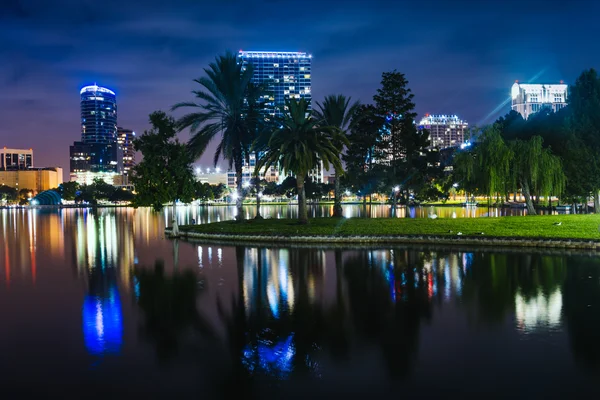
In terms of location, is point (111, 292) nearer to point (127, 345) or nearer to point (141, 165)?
point (127, 345)

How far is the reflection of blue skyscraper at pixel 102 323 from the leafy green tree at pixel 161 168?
17.9 metres

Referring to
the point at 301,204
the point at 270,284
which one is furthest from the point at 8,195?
the point at 270,284

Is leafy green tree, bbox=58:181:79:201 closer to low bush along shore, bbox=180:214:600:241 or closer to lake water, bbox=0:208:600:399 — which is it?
low bush along shore, bbox=180:214:600:241

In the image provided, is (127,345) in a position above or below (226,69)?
below

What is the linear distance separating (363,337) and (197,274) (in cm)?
902

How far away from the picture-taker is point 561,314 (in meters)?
10.9

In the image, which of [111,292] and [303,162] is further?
[303,162]

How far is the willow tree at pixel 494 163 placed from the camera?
1250 inches

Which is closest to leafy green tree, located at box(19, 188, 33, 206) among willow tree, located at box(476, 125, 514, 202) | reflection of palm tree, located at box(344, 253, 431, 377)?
willow tree, located at box(476, 125, 514, 202)

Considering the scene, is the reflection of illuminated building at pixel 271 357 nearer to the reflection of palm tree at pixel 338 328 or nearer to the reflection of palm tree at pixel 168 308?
the reflection of palm tree at pixel 338 328

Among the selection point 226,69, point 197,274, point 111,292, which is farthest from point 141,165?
point 111,292

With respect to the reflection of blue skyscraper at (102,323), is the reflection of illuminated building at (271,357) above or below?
below

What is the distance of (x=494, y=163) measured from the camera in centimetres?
3198

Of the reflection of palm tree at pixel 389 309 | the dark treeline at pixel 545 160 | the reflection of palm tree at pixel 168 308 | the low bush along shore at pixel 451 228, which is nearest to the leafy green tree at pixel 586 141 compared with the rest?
the dark treeline at pixel 545 160
